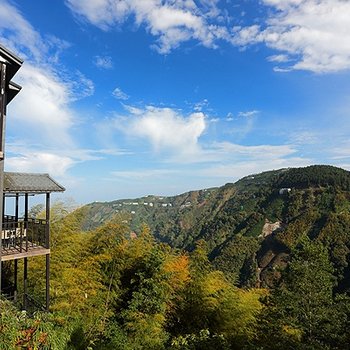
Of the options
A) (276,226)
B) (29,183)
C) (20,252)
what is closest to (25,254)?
(20,252)

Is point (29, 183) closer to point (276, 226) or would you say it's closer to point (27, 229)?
point (27, 229)

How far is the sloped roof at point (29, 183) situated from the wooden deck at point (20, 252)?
1.32 metres

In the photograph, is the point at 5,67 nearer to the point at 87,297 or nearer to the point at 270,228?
the point at 87,297

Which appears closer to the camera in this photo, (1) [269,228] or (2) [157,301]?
(2) [157,301]

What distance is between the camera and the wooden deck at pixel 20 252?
7900mm

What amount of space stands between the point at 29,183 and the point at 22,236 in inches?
48.3

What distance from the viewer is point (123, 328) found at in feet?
34.9

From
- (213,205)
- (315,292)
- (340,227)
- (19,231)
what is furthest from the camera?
(213,205)

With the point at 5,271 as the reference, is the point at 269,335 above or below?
below

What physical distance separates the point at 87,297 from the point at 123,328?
1398mm

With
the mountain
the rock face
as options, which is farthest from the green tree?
the rock face

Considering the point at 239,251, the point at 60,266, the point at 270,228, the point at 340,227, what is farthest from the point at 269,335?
the point at 270,228

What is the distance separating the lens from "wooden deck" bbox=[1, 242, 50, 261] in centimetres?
790

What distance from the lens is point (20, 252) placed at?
814 cm
